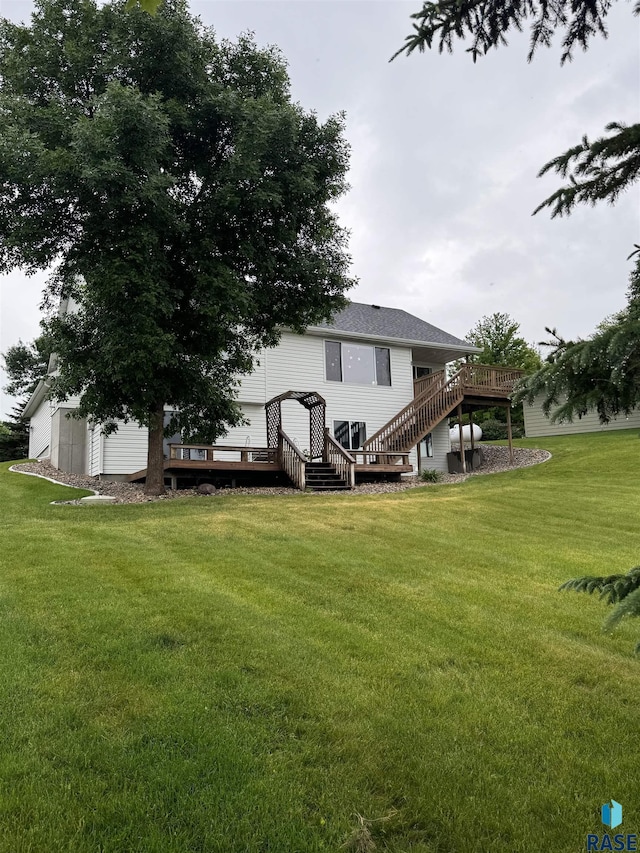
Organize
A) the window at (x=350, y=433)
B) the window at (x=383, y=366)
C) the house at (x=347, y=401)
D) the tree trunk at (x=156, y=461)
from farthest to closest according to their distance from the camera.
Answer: the window at (x=383, y=366) < the window at (x=350, y=433) < the house at (x=347, y=401) < the tree trunk at (x=156, y=461)

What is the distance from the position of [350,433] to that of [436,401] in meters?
3.28

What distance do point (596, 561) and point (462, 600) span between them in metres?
2.50

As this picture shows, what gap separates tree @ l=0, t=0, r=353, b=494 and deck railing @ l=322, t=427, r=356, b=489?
3.61m

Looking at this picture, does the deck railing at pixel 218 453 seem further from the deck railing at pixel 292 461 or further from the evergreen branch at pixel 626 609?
the evergreen branch at pixel 626 609

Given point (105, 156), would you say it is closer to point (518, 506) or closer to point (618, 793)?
point (518, 506)

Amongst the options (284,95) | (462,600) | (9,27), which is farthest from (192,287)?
(462,600)

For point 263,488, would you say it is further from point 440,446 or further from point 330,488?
point 440,446

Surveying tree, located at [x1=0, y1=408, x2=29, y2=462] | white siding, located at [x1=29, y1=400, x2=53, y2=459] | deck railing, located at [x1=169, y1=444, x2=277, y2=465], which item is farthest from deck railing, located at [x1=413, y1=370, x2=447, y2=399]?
tree, located at [x1=0, y1=408, x2=29, y2=462]

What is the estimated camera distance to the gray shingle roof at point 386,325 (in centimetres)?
2080

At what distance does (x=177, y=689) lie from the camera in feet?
10.8

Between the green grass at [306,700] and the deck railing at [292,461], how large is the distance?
7406 millimetres

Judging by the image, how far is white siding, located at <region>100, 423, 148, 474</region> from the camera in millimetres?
16812

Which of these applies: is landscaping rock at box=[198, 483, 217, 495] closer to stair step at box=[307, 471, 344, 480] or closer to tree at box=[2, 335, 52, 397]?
stair step at box=[307, 471, 344, 480]

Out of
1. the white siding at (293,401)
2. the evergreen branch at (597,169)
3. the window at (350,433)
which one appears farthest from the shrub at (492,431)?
the evergreen branch at (597,169)
